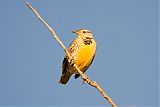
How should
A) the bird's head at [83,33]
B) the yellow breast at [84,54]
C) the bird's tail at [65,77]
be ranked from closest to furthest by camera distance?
the yellow breast at [84,54], the bird's head at [83,33], the bird's tail at [65,77]

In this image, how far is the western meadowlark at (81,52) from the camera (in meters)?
7.81

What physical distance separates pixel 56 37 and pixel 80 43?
5.16m

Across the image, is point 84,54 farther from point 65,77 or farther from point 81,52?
point 65,77

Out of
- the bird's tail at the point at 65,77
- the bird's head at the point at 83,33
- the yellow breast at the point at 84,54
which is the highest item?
the bird's head at the point at 83,33

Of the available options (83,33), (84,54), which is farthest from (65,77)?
(83,33)

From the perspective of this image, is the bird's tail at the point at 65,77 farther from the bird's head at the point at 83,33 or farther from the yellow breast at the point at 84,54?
the bird's head at the point at 83,33

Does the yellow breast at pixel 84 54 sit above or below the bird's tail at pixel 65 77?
below

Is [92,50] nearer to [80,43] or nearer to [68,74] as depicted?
[80,43]

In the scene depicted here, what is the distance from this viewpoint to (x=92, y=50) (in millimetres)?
7969

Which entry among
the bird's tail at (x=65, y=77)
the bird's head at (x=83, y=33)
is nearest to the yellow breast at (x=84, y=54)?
the bird's head at (x=83, y=33)

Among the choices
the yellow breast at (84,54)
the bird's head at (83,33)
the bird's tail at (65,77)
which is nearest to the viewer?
the yellow breast at (84,54)

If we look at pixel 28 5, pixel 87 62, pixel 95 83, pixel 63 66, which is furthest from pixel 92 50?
pixel 95 83

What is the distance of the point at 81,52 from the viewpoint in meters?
7.82

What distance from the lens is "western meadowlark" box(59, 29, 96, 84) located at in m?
7.81
